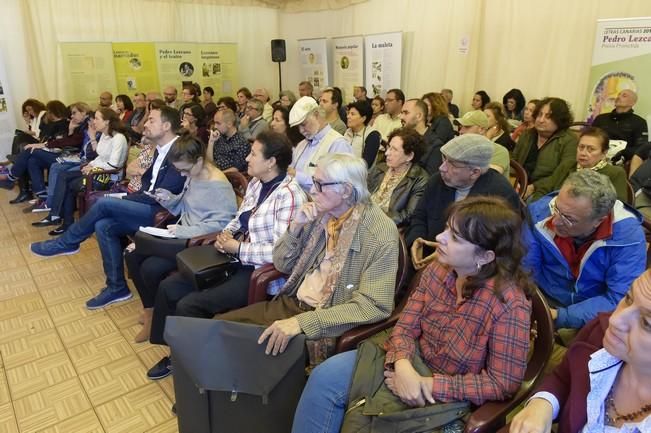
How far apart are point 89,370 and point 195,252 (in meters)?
0.89

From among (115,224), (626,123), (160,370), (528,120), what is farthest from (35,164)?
(626,123)

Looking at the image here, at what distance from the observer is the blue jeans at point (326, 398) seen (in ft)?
4.66

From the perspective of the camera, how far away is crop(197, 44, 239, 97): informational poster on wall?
8.42m

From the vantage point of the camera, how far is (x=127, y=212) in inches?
116

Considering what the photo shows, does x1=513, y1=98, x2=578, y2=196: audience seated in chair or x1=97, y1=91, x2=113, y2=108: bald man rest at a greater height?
x1=97, y1=91, x2=113, y2=108: bald man

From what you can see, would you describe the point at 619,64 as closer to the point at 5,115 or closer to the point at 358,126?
the point at 358,126

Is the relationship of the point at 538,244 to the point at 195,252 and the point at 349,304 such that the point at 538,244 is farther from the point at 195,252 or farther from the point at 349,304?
the point at 195,252

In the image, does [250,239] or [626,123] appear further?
[626,123]

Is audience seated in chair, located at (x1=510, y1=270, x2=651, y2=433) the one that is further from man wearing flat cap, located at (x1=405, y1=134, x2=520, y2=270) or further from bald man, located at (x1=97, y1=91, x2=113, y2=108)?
bald man, located at (x1=97, y1=91, x2=113, y2=108)

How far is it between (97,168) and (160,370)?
2364 millimetres

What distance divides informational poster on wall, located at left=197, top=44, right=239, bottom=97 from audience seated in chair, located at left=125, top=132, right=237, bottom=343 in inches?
251

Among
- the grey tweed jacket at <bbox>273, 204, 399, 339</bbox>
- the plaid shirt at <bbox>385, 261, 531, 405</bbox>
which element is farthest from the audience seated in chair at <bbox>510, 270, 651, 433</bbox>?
the grey tweed jacket at <bbox>273, 204, 399, 339</bbox>

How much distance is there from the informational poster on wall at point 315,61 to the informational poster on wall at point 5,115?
502 cm

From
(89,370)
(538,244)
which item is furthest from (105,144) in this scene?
(538,244)
